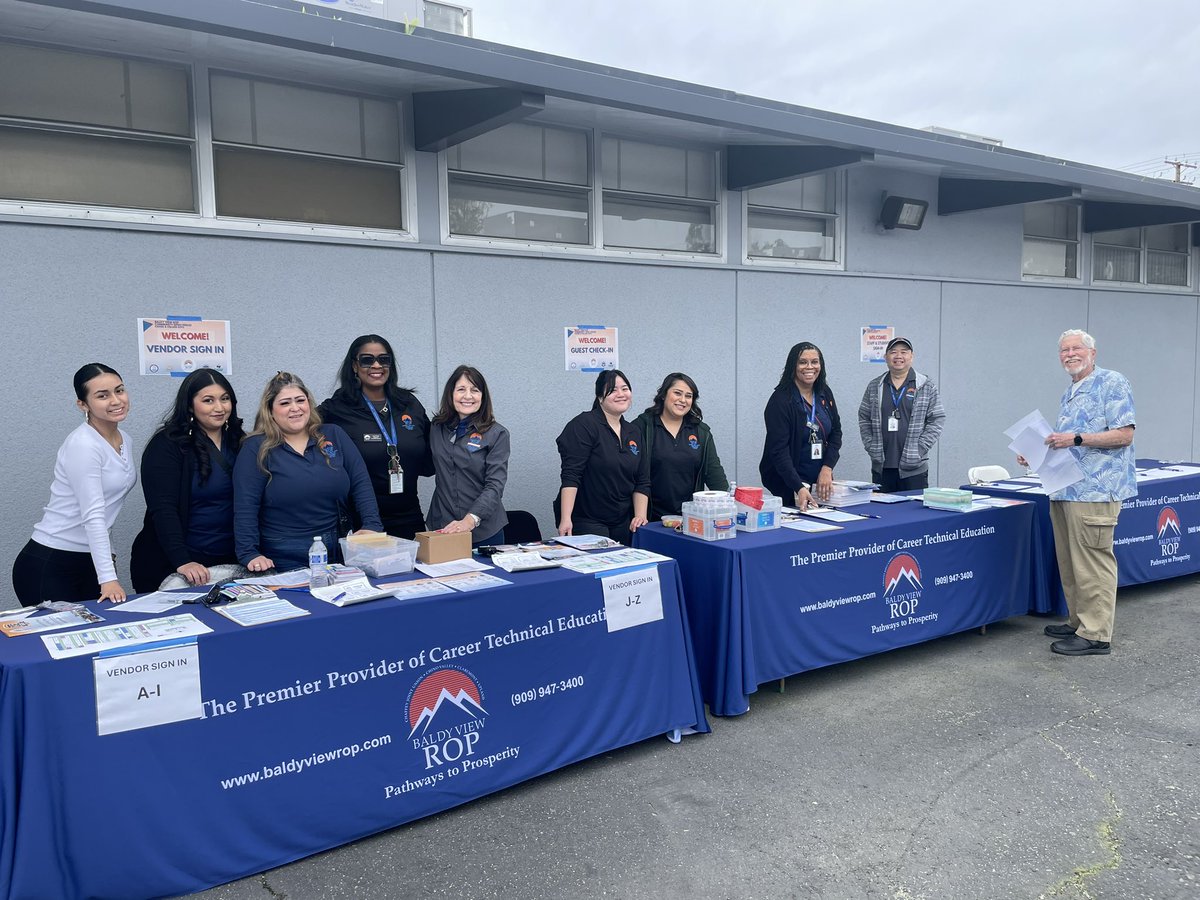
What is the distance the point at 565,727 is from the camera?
9.68ft

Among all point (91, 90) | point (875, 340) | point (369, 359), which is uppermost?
point (91, 90)

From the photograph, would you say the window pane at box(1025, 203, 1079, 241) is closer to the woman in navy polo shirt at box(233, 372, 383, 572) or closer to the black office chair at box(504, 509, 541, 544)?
the black office chair at box(504, 509, 541, 544)

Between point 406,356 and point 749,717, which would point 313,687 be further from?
point 406,356

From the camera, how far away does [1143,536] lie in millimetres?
5156

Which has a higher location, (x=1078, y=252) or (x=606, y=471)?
(x=1078, y=252)

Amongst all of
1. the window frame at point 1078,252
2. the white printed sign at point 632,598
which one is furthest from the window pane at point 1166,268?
the white printed sign at point 632,598

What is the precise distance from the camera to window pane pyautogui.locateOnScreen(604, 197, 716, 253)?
5.67 m

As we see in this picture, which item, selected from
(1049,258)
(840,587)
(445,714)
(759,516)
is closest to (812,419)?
(759,516)

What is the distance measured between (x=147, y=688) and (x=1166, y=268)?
10.6 m

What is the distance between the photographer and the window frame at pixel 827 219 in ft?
20.3

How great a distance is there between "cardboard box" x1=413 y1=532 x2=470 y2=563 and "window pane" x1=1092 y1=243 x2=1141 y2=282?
7.91 metres

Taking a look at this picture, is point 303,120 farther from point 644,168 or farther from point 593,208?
point 644,168

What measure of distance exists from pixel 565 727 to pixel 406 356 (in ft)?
8.57

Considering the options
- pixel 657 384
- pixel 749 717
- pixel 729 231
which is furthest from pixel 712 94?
pixel 749 717
